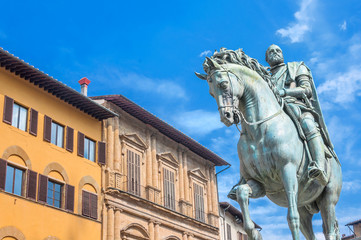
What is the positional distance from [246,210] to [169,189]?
2397 centimetres

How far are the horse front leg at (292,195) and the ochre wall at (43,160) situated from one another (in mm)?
15160

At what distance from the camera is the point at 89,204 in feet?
73.7

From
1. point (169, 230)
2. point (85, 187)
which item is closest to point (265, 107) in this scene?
point (85, 187)

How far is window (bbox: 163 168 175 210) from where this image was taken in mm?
27828

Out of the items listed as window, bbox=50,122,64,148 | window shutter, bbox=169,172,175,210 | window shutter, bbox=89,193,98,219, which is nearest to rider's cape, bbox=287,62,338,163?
window, bbox=50,122,64,148

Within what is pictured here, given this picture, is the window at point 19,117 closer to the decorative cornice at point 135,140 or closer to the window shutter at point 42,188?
Answer: the window shutter at point 42,188

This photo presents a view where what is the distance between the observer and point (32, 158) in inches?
787

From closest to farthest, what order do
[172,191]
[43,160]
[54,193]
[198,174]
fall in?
[43,160]
[54,193]
[172,191]
[198,174]

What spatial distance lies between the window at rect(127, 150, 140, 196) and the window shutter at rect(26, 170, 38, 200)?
6250mm

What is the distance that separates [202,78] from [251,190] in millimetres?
1184

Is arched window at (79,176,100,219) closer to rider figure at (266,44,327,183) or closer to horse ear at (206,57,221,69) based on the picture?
rider figure at (266,44,327,183)

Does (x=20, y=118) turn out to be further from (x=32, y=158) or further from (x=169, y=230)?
(x=169, y=230)

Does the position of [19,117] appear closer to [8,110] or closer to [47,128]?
[8,110]

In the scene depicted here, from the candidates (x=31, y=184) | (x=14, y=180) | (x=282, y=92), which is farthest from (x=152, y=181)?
(x=282, y=92)
